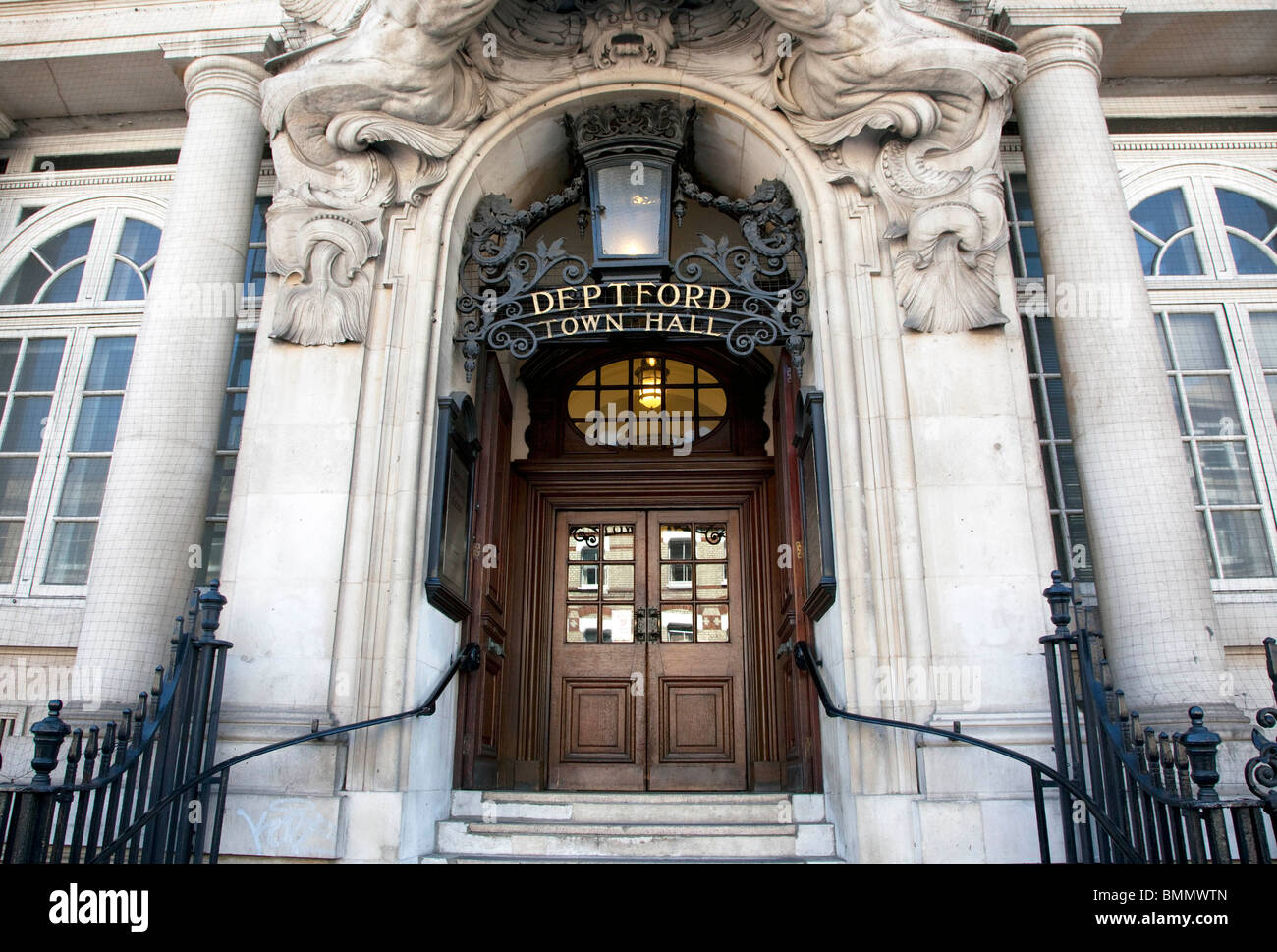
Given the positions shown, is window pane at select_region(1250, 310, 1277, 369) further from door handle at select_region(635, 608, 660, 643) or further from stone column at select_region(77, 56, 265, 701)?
stone column at select_region(77, 56, 265, 701)

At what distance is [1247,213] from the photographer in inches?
304

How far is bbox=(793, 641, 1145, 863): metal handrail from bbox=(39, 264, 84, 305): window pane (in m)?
7.00

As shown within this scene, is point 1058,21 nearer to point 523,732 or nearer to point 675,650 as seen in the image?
point 675,650

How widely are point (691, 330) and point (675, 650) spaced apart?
3155mm

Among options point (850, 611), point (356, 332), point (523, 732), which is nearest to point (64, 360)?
point (356, 332)

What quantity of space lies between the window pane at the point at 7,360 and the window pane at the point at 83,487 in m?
1.06

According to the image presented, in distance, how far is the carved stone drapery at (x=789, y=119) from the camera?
5969 millimetres

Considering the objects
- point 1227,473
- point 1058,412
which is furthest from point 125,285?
point 1227,473

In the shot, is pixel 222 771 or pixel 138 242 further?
pixel 138 242

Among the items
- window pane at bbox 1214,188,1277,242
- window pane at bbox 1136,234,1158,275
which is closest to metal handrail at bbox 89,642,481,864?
window pane at bbox 1136,234,1158,275

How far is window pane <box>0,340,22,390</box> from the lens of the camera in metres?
7.91

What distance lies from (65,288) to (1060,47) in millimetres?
8340

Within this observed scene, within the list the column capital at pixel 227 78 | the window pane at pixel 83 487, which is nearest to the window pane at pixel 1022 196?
the column capital at pixel 227 78

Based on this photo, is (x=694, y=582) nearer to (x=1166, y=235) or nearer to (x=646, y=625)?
(x=646, y=625)
